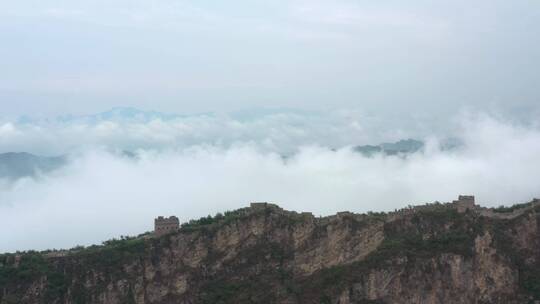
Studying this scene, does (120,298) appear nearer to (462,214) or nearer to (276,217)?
(276,217)

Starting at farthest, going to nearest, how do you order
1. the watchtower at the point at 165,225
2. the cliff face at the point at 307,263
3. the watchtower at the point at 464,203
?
the watchtower at the point at 165,225, the watchtower at the point at 464,203, the cliff face at the point at 307,263

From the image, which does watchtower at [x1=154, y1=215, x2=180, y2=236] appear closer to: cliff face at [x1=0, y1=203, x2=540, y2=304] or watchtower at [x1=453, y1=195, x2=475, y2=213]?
cliff face at [x1=0, y1=203, x2=540, y2=304]

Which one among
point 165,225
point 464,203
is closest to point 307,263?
point 165,225

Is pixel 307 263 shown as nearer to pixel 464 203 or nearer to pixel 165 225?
pixel 165 225

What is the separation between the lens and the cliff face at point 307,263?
182ft

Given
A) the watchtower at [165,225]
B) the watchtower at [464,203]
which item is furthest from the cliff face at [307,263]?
the watchtower at [165,225]

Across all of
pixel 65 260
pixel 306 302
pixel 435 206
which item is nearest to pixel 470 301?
pixel 435 206

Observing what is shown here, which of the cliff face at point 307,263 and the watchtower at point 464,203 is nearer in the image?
the cliff face at point 307,263

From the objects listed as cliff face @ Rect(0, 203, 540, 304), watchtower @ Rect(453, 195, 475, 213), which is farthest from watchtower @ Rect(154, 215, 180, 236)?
watchtower @ Rect(453, 195, 475, 213)

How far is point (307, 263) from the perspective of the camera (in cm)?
5869

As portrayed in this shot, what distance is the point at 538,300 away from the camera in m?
53.9

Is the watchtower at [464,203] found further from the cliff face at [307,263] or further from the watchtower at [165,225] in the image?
the watchtower at [165,225]

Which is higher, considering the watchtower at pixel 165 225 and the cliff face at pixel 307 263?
the watchtower at pixel 165 225

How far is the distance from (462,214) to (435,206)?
296 centimetres
